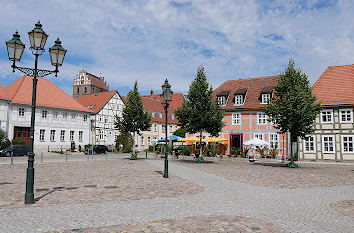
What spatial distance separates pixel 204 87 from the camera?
25.6 metres

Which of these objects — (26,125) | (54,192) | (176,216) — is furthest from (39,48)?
(26,125)

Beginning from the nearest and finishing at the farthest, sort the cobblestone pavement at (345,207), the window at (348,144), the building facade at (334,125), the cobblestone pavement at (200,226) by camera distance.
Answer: the cobblestone pavement at (200,226) < the cobblestone pavement at (345,207) < the window at (348,144) < the building facade at (334,125)

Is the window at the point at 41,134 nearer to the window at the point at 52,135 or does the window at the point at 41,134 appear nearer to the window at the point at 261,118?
the window at the point at 52,135

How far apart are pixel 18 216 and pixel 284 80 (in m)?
20.8

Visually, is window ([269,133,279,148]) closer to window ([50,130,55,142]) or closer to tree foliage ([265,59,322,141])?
tree foliage ([265,59,322,141])

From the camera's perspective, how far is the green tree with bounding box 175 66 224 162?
2502 cm

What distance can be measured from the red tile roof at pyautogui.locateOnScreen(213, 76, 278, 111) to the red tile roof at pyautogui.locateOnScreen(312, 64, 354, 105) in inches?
213

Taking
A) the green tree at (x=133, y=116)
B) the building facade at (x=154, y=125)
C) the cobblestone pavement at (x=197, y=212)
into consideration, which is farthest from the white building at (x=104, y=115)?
the cobblestone pavement at (x=197, y=212)

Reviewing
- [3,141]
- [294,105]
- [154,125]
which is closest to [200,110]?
[294,105]

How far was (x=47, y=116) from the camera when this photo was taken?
138ft

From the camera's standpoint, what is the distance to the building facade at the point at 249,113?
34688mm

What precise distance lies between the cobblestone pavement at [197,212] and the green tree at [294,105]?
1213 cm

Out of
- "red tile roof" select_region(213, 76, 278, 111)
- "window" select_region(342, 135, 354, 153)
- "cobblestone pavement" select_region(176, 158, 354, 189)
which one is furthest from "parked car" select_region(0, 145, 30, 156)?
"window" select_region(342, 135, 354, 153)

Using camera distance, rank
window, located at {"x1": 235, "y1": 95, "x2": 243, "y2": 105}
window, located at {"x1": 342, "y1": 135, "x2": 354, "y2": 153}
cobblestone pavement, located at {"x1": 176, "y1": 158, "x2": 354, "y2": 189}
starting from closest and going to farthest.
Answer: cobblestone pavement, located at {"x1": 176, "y1": 158, "x2": 354, "y2": 189}
window, located at {"x1": 342, "y1": 135, "x2": 354, "y2": 153}
window, located at {"x1": 235, "y1": 95, "x2": 243, "y2": 105}
